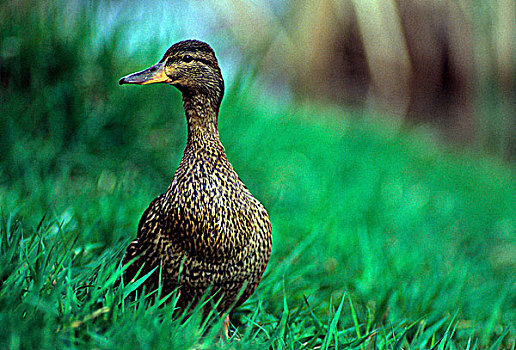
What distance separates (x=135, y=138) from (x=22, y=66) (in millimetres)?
718

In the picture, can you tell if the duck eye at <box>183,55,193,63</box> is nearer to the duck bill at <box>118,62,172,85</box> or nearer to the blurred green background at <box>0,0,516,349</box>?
the duck bill at <box>118,62,172,85</box>

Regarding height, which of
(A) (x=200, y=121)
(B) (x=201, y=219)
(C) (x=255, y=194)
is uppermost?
(A) (x=200, y=121)

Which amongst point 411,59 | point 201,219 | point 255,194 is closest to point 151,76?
point 201,219

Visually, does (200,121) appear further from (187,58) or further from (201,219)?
(201,219)

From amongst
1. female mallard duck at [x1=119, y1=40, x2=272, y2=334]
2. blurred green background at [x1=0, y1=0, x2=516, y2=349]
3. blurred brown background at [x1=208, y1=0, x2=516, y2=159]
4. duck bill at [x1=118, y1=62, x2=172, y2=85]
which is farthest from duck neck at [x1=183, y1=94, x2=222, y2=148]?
blurred brown background at [x1=208, y1=0, x2=516, y2=159]

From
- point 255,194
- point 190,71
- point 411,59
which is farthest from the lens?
point 411,59

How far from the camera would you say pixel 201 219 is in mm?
1617

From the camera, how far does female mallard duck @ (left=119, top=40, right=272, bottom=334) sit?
1.63 metres

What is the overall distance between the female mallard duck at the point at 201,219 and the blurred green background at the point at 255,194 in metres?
0.14

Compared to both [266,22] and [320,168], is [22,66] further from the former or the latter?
[266,22]

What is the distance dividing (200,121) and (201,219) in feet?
1.08

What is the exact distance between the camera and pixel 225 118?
3.26m

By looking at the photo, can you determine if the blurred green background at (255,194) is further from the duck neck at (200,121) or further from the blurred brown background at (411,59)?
the blurred brown background at (411,59)

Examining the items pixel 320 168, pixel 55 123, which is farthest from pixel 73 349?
pixel 320 168
